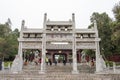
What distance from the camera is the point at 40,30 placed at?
25.8 meters

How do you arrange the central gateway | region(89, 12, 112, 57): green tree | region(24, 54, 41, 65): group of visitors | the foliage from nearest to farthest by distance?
the central gateway < region(24, 54, 41, 65): group of visitors < region(89, 12, 112, 57): green tree < the foliage

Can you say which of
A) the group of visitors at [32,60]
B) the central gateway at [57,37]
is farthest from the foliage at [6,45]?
the central gateway at [57,37]

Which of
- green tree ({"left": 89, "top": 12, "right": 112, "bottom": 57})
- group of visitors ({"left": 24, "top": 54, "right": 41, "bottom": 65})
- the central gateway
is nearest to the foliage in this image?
group of visitors ({"left": 24, "top": 54, "right": 41, "bottom": 65})

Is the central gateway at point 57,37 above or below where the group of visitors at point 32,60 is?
above

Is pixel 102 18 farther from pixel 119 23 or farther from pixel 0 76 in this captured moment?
pixel 0 76

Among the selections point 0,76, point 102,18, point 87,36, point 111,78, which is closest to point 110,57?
point 102,18

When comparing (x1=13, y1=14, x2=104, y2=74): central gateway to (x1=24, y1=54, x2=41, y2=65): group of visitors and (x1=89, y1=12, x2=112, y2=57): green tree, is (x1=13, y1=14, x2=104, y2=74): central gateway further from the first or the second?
(x1=89, y1=12, x2=112, y2=57): green tree

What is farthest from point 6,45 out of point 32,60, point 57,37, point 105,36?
point 57,37

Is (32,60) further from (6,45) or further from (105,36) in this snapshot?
(105,36)

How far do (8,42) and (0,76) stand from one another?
2603 centimetres

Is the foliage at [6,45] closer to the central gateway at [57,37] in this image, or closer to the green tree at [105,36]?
the central gateway at [57,37]

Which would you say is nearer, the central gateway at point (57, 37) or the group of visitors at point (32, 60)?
the central gateway at point (57, 37)

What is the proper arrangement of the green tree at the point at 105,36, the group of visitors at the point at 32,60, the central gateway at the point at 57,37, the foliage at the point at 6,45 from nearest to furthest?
the central gateway at the point at 57,37 < the group of visitors at the point at 32,60 < the green tree at the point at 105,36 < the foliage at the point at 6,45

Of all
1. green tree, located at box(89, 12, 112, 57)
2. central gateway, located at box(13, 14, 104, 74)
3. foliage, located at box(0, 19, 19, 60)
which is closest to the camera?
central gateway, located at box(13, 14, 104, 74)
